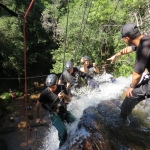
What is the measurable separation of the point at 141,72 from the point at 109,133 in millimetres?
1548

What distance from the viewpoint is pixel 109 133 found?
374cm

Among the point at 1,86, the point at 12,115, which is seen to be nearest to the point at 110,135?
the point at 12,115

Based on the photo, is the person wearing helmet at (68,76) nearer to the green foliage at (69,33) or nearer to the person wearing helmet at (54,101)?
the person wearing helmet at (54,101)

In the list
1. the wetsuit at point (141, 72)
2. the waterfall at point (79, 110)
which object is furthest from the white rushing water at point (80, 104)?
the wetsuit at point (141, 72)

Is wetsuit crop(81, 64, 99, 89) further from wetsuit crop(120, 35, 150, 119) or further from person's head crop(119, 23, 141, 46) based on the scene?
person's head crop(119, 23, 141, 46)

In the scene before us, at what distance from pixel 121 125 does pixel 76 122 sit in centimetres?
97

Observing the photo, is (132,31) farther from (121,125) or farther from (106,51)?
(106,51)

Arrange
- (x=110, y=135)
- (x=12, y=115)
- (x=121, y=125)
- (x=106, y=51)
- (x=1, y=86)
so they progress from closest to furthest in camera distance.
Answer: (x=110, y=135), (x=121, y=125), (x=12, y=115), (x=106, y=51), (x=1, y=86)

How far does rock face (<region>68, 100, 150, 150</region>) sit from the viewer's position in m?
3.35

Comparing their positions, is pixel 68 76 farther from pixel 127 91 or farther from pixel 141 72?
pixel 141 72

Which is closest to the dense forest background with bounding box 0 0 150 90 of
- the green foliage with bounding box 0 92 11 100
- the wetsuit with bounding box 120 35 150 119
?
the green foliage with bounding box 0 92 11 100

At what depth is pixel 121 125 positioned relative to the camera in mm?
3994

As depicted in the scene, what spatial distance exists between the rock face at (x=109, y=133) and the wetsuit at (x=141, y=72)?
31 centimetres

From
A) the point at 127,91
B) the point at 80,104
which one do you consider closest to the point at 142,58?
the point at 127,91
